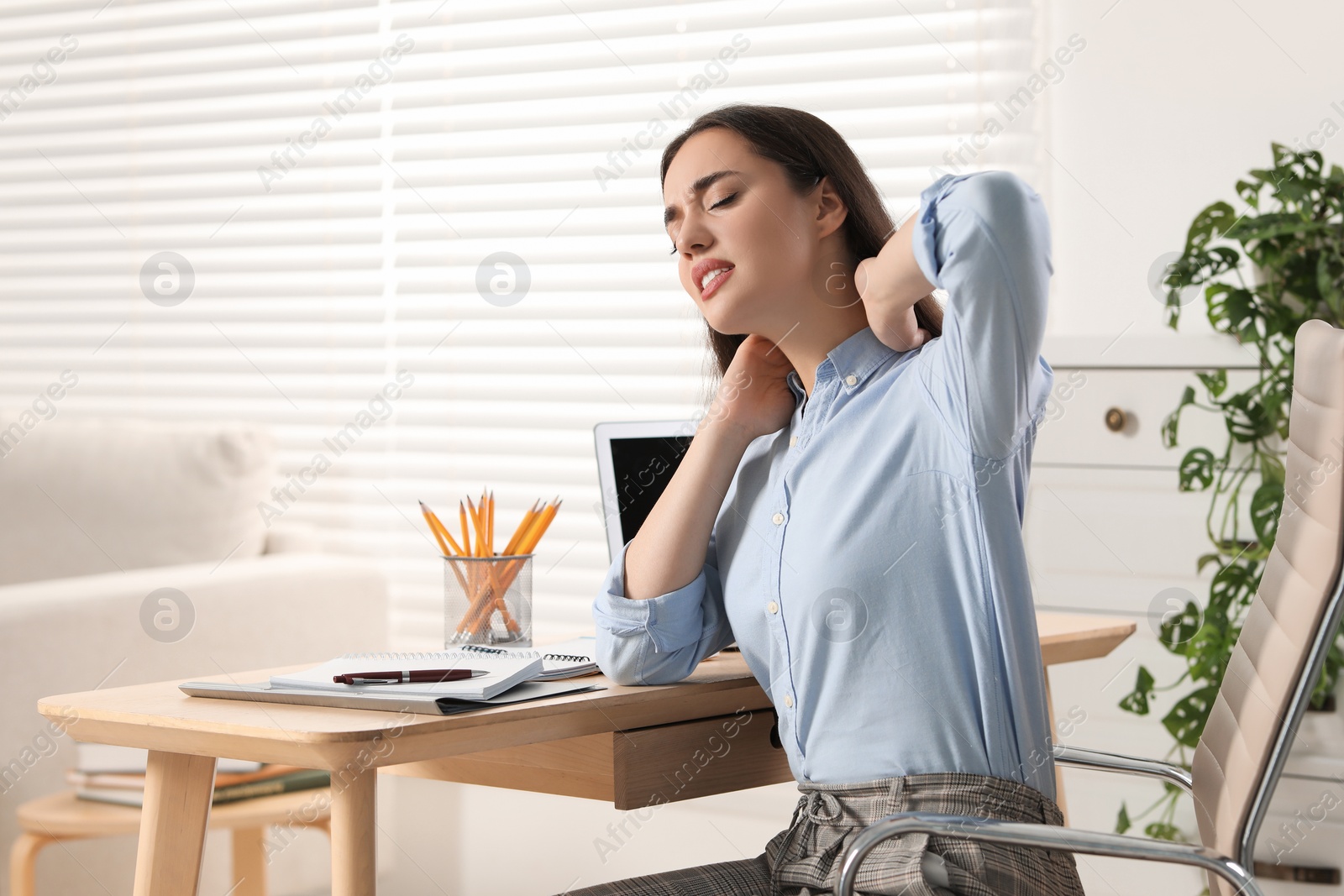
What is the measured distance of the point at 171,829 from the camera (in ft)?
4.41

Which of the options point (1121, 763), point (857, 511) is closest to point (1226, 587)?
point (1121, 763)

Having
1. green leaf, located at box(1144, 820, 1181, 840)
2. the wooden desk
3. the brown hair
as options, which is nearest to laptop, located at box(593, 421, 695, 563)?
the wooden desk

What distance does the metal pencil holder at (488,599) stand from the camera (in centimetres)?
165

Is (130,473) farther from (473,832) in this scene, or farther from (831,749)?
(831,749)

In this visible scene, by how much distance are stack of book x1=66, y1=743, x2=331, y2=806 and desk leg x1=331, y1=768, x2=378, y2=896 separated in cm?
98

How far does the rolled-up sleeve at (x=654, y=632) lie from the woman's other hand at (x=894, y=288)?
368mm

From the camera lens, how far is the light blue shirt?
1.12 metres

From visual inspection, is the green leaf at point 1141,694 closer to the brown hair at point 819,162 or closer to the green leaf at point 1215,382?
the green leaf at point 1215,382

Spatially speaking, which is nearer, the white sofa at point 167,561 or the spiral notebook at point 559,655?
the spiral notebook at point 559,655

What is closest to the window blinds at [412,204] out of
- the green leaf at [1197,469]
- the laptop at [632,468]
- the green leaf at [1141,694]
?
the green leaf at [1197,469]

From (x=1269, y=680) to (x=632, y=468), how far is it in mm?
879

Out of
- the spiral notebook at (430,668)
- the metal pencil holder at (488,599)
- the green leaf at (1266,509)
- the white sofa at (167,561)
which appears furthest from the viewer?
the white sofa at (167,561)

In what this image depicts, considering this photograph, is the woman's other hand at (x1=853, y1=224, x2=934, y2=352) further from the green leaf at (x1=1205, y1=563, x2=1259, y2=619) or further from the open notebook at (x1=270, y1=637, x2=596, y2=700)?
the green leaf at (x1=1205, y1=563, x2=1259, y2=619)

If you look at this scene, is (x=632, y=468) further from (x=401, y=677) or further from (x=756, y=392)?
(x=401, y=677)
